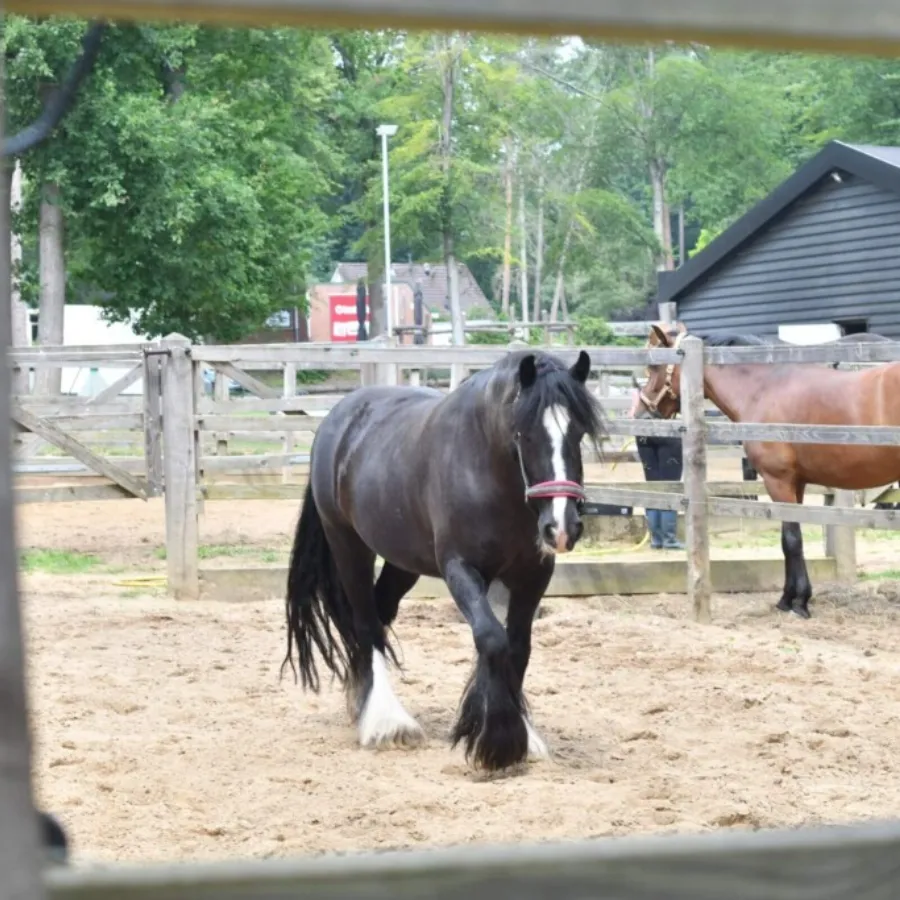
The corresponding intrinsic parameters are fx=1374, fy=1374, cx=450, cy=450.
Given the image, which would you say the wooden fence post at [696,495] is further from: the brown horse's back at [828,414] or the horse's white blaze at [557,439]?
the horse's white blaze at [557,439]

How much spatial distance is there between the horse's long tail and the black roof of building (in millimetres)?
14897

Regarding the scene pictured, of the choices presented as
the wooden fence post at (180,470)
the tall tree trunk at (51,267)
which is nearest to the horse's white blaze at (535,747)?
the wooden fence post at (180,470)

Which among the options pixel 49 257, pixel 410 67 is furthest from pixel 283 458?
pixel 410 67

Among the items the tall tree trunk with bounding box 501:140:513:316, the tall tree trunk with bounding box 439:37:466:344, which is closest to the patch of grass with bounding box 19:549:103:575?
the tall tree trunk with bounding box 439:37:466:344

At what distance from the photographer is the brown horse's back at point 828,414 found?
8.38 metres

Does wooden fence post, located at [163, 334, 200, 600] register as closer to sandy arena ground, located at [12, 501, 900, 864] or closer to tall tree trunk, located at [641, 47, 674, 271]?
sandy arena ground, located at [12, 501, 900, 864]

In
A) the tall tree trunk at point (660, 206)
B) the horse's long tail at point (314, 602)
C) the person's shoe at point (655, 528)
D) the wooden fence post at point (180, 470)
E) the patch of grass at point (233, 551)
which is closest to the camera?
the horse's long tail at point (314, 602)

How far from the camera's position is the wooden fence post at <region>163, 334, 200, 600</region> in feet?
29.6

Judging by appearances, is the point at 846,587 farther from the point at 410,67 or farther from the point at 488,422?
the point at 410,67

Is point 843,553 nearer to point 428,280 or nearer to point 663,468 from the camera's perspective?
point 663,468

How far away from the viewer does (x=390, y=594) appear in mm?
6188

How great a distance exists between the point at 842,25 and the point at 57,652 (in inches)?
263

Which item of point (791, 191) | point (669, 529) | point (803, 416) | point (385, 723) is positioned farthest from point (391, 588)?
point (791, 191)

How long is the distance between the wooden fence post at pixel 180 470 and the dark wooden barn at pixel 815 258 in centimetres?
1302
